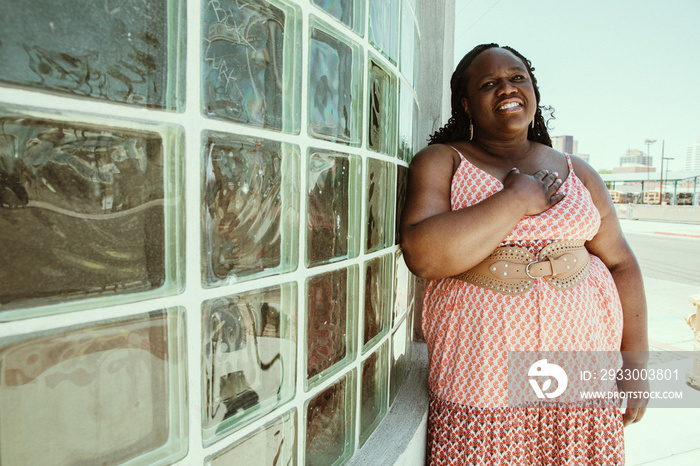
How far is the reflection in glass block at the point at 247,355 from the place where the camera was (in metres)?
0.73

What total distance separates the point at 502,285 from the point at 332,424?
0.68 meters

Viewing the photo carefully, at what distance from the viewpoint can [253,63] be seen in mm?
769

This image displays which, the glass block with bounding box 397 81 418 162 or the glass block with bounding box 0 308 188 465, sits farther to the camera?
the glass block with bounding box 397 81 418 162

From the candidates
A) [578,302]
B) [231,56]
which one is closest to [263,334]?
[231,56]

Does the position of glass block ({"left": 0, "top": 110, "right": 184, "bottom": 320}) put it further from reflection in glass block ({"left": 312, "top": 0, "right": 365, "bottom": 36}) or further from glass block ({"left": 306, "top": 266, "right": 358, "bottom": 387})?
reflection in glass block ({"left": 312, "top": 0, "right": 365, "bottom": 36})

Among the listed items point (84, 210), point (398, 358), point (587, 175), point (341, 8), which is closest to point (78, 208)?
point (84, 210)

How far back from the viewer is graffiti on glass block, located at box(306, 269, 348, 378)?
963 millimetres

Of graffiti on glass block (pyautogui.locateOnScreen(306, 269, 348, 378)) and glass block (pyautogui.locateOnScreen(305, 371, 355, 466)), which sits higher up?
graffiti on glass block (pyautogui.locateOnScreen(306, 269, 348, 378))

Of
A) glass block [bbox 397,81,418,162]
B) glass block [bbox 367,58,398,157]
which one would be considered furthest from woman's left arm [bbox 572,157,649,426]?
glass block [bbox 367,58,398,157]

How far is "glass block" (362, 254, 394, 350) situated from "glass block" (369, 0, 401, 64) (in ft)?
2.05

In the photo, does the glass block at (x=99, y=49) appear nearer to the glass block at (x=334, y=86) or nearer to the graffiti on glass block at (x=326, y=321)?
the glass block at (x=334, y=86)

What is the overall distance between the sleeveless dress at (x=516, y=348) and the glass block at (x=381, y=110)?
0.28 m

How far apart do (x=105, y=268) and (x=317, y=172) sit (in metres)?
0.49

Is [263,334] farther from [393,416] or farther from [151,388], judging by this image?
[393,416]
